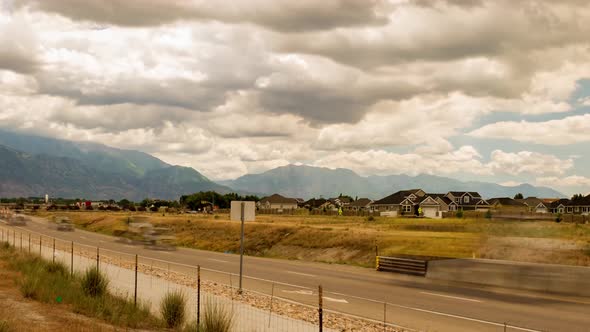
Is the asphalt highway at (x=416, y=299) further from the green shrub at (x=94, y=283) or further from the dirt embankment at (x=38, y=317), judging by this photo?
the dirt embankment at (x=38, y=317)

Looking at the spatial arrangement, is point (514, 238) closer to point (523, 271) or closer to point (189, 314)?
point (523, 271)

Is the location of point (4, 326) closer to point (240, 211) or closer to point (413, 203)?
point (240, 211)

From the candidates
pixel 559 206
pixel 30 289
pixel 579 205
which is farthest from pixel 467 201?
pixel 30 289

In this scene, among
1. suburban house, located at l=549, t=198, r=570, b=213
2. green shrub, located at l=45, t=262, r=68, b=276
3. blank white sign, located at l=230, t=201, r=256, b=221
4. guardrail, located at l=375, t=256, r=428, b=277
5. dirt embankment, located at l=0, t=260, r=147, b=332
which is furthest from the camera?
suburban house, located at l=549, t=198, r=570, b=213

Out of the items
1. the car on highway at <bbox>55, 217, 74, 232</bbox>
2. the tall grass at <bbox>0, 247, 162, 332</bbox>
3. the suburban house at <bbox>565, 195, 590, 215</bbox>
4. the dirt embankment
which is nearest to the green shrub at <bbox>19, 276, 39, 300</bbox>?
the tall grass at <bbox>0, 247, 162, 332</bbox>

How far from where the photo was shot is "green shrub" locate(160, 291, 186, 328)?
51.7 feet

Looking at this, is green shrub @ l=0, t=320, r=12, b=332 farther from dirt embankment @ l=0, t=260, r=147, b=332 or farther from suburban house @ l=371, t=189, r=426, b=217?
suburban house @ l=371, t=189, r=426, b=217

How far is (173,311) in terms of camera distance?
16.0 m

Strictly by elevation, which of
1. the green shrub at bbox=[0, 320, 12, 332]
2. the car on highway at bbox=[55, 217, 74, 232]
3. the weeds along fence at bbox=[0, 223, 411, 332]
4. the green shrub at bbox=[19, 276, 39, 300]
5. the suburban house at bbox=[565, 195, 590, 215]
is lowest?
the car on highway at bbox=[55, 217, 74, 232]

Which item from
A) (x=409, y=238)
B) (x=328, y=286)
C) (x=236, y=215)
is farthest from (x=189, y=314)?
(x=409, y=238)

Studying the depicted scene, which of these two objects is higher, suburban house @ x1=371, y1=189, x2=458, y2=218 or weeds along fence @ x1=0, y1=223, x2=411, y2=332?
suburban house @ x1=371, y1=189, x2=458, y2=218

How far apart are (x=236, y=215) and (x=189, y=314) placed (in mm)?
6357

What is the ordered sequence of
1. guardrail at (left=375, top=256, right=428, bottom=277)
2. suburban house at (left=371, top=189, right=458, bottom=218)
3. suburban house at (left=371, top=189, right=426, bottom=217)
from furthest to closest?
suburban house at (left=371, top=189, right=426, bottom=217), suburban house at (left=371, top=189, right=458, bottom=218), guardrail at (left=375, top=256, right=428, bottom=277)

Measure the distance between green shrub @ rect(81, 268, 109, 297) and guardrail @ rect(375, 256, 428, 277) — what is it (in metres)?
17.4
